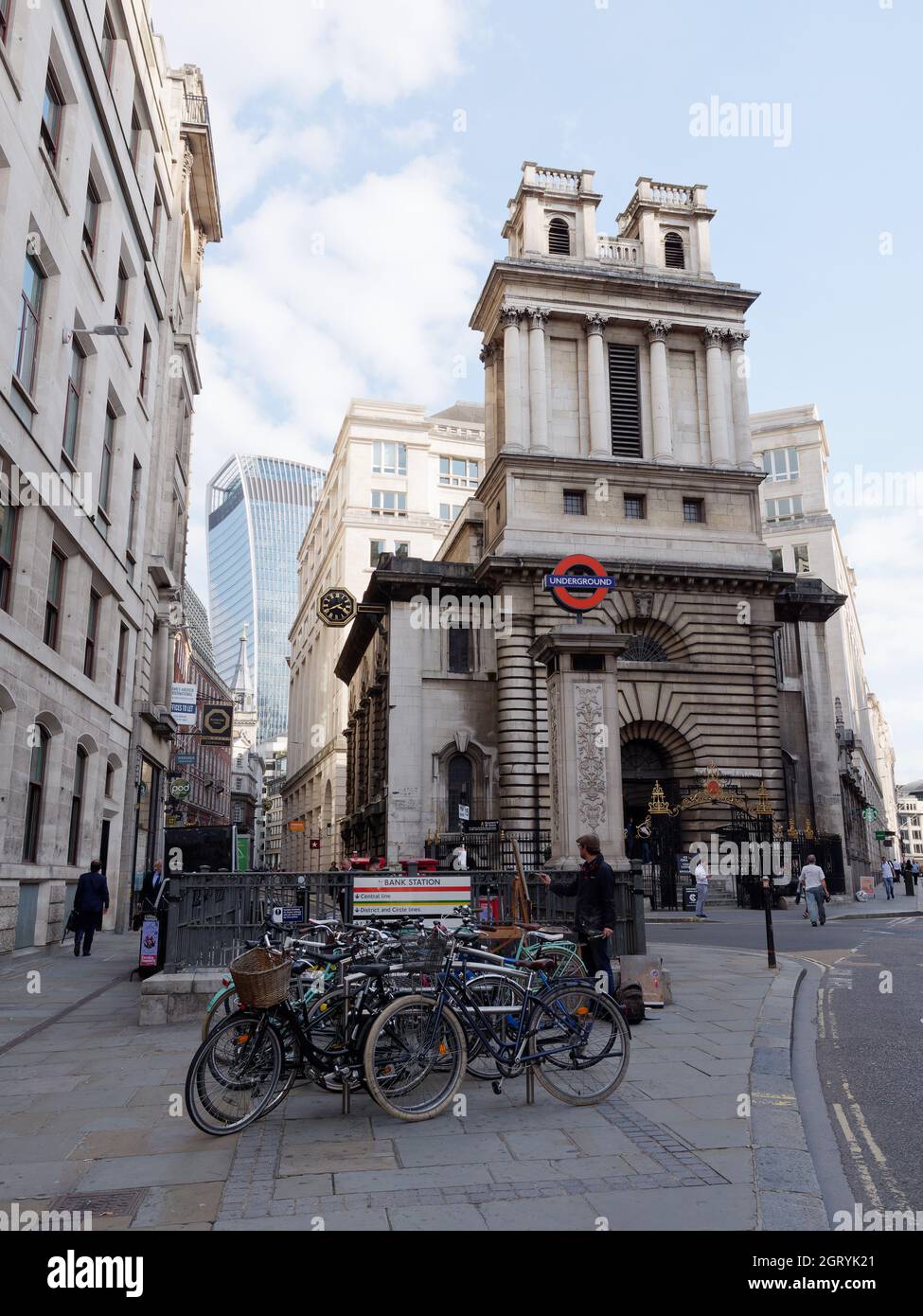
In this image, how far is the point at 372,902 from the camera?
10.7 m

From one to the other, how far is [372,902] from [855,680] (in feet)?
283

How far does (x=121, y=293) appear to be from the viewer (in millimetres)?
26234

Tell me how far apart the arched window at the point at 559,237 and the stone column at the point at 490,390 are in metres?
4.89

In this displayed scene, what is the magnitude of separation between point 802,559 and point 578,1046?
245 feet

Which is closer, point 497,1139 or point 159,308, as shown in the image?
point 497,1139

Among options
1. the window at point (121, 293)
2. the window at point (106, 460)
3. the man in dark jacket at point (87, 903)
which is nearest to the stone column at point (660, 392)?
the window at point (121, 293)

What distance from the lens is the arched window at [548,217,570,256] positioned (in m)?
41.9

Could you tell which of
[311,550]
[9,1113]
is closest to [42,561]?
[9,1113]

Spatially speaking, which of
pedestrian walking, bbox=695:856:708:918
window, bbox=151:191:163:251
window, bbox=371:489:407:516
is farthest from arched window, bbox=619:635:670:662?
window, bbox=371:489:407:516

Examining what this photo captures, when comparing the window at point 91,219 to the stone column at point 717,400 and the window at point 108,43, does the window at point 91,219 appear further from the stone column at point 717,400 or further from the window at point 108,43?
the stone column at point 717,400

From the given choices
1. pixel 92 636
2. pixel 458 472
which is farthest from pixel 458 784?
pixel 458 472

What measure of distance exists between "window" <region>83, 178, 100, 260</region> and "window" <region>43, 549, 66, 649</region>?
7181 millimetres

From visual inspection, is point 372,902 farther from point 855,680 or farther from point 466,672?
point 855,680
